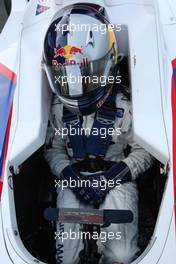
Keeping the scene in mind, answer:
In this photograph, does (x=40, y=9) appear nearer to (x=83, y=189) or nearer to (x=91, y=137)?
(x=91, y=137)

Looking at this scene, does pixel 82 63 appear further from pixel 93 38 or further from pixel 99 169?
pixel 99 169

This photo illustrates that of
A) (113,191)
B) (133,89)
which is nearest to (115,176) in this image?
(113,191)

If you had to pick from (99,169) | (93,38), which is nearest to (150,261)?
(99,169)

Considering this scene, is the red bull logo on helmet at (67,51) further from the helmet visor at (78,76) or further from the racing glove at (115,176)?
the racing glove at (115,176)

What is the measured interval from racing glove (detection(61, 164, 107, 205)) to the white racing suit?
0.08 ft

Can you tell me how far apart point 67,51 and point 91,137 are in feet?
1.26

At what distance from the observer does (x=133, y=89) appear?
2084 millimetres

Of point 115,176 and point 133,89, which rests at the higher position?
point 133,89

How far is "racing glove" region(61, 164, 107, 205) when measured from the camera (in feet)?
6.89

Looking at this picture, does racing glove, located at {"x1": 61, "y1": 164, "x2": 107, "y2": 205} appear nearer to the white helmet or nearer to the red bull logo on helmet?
the white helmet

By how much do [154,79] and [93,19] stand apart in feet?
1.20

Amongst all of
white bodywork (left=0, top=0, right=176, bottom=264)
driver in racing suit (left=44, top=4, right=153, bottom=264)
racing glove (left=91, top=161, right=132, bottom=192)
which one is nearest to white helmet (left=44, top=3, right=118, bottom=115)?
driver in racing suit (left=44, top=4, right=153, bottom=264)

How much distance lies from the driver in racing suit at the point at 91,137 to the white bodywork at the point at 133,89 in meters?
0.12

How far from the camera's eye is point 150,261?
171 centimetres
